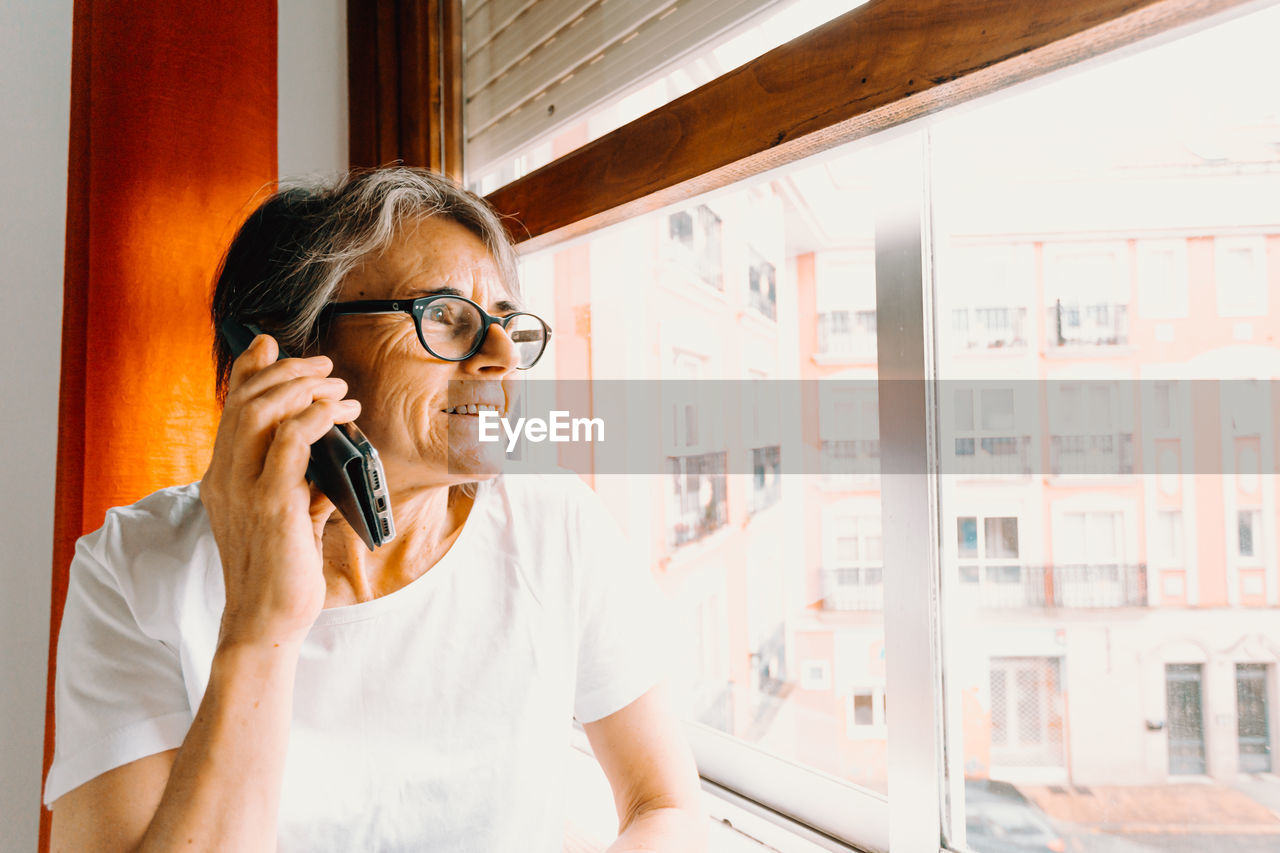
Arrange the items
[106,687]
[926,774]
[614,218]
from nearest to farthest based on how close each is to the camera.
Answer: [106,687]
[926,774]
[614,218]

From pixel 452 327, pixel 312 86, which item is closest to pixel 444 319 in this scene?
pixel 452 327

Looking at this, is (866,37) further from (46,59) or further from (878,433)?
(46,59)

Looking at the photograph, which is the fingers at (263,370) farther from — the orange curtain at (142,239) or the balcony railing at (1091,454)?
the balcony railing at (1091,454)

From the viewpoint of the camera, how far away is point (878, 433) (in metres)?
0.97

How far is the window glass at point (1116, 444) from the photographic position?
767 millimetres

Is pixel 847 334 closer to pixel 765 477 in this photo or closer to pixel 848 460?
pixel 848 460

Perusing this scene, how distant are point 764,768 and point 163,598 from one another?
95 cm

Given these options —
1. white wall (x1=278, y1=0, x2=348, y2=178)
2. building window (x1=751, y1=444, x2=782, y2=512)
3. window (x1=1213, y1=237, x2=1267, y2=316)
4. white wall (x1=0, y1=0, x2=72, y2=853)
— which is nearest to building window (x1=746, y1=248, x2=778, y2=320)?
building window (x1=751, y1=444, x2=782, y2=512)

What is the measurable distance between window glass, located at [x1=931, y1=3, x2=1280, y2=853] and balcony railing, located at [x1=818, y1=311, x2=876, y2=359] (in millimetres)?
159

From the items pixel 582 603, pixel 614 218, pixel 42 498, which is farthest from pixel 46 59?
pixel 582 603

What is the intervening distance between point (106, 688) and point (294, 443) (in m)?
0.33

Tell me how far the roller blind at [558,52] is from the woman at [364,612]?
16.3 inches

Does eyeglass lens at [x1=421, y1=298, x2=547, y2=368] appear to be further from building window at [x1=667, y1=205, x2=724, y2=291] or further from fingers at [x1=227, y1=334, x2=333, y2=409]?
building window at [x1=667, y1=205, x2=724, y2=291]

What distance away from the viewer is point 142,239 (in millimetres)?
1412
